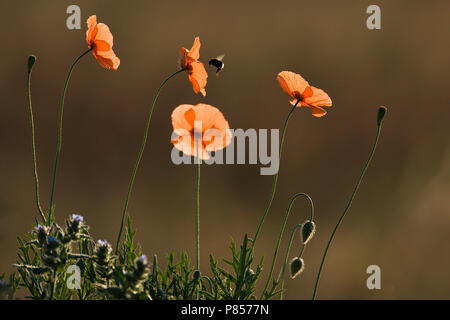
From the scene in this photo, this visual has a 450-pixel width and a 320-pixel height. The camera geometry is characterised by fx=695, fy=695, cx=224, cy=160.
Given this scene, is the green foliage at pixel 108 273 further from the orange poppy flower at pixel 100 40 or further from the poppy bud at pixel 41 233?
the orange poppy flower at pixel 100 40

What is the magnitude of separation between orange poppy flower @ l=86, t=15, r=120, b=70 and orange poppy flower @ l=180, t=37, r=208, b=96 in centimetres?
17

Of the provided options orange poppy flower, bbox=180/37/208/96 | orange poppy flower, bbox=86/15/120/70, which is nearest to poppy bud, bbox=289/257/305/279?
orange poppy flower, bbox=180/37/208/96

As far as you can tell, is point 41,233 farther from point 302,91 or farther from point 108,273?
point 302,91

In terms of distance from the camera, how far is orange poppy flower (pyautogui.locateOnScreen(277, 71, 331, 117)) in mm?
1612

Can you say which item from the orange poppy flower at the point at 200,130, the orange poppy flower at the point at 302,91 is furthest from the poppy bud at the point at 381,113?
the orange poppy flower at the point at 200,130

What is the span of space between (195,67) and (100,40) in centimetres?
23

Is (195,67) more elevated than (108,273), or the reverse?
(195,67)

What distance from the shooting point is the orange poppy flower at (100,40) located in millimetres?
1651

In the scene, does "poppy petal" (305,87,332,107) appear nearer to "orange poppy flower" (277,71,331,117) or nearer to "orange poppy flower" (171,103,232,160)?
"orange poppy flower" (277,71,331,117)

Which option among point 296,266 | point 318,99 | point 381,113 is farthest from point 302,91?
point 296,266

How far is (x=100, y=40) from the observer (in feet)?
5.43

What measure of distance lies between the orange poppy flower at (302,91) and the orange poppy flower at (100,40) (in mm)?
410
